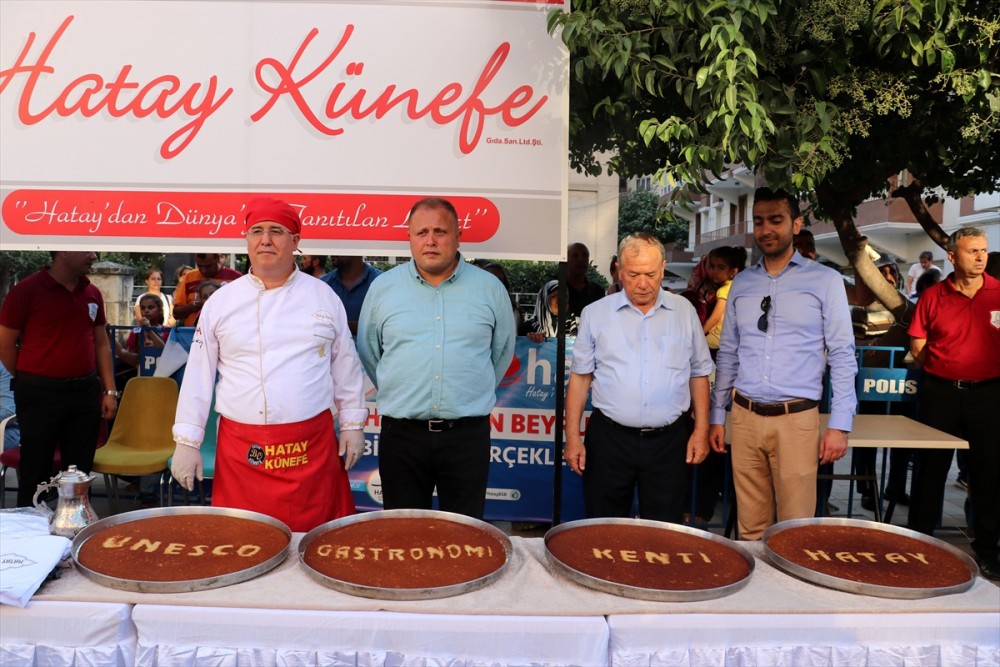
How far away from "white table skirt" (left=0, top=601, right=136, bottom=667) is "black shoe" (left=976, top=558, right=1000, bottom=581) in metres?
4.65

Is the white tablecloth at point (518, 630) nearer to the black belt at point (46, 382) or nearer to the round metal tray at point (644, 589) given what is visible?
the round metal tray at point (644, 589)

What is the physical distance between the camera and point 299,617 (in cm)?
175

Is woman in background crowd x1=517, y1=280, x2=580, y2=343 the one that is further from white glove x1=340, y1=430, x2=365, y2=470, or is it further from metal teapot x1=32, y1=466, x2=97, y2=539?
metal teapot x1=32, y1=466, x2=97, y2=539

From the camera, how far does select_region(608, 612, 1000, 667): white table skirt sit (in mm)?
1760

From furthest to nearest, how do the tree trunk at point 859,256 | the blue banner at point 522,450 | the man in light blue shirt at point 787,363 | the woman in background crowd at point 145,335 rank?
the tree trunk at point 859,256
the woman in background crowd at point 145,335
the blue banner at point 522,450
the man in light blue shirt at point 787,363

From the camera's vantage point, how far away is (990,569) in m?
4.59

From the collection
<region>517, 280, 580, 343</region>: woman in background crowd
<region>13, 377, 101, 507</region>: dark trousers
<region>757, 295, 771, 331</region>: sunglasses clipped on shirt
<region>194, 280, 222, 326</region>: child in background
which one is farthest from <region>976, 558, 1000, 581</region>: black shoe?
<region>13, 377, 101, 507</region>: dark trousers

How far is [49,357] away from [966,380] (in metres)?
5.50

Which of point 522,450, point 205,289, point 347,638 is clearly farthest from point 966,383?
point 205,289

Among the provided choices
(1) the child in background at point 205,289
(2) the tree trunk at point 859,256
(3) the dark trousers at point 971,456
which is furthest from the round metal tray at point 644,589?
(2) the tree trunk at point 859,256

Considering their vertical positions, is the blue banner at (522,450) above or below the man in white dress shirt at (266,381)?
below

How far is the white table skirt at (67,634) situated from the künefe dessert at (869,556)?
1.65m

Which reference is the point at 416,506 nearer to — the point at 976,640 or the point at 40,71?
the point at 976,640

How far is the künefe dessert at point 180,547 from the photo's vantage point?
1871 mm
